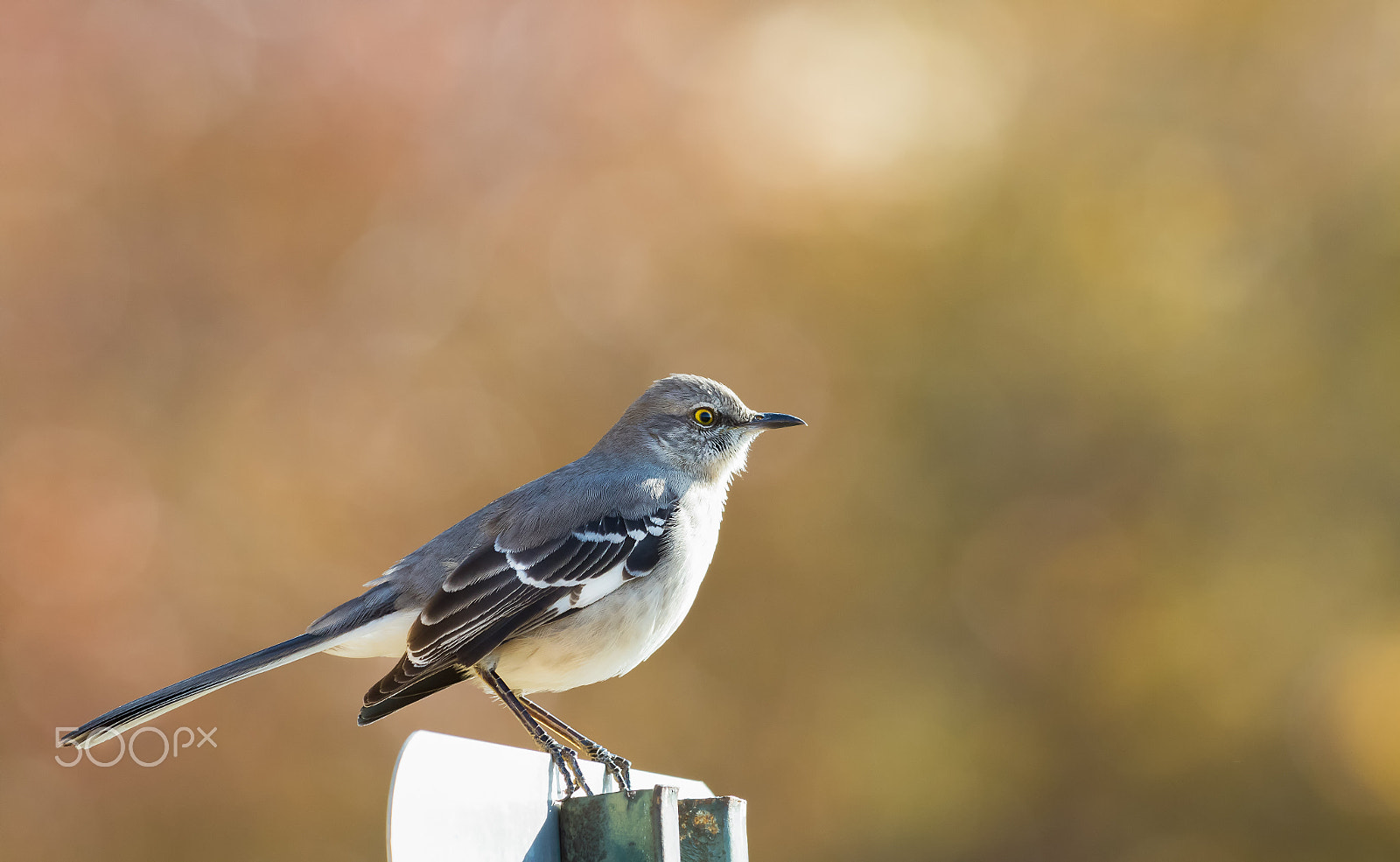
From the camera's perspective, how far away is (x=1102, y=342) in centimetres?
771

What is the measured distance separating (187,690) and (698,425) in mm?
2149

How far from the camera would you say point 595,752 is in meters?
Answer: 3.57

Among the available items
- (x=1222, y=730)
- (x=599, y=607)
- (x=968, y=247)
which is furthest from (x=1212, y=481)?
(x=599, y=607)

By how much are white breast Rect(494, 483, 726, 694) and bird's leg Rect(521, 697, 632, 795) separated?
0.11m

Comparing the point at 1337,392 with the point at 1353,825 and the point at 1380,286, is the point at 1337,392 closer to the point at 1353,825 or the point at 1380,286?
the point at 1380,286

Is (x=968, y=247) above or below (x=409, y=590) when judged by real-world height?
above

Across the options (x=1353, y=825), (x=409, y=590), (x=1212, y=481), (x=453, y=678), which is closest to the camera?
(x=453, y=678)

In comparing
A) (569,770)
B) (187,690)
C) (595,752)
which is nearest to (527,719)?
(595,752)

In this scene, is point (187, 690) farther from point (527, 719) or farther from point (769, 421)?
point (769, 421)

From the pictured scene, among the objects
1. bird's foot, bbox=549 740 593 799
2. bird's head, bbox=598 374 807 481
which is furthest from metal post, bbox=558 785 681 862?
bird's head, bbox=598 374 807 481

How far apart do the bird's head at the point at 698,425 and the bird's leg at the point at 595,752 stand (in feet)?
3.87

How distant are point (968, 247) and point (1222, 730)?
11.6 ft

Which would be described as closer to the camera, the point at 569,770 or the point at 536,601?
the point at 569,770

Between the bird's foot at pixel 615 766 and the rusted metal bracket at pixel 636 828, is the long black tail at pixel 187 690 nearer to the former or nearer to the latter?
the bird's foot at pixel 615 766
